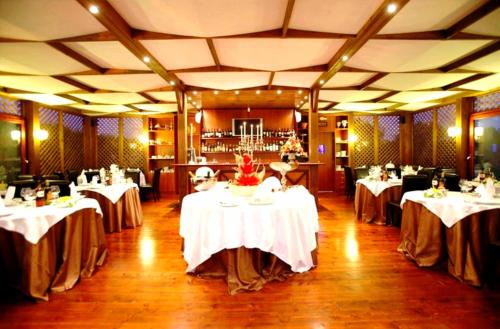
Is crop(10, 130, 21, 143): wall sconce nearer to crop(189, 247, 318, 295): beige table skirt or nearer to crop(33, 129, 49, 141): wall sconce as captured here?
crop(33, 129, 49, 141): wall sconce

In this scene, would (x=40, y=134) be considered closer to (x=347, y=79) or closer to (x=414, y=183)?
(x=347, y=79)

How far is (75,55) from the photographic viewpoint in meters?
4.04

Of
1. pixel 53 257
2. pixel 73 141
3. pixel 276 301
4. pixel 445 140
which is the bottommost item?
pixel 276 301

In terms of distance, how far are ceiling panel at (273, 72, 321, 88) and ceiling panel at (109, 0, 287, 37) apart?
73.8 inches

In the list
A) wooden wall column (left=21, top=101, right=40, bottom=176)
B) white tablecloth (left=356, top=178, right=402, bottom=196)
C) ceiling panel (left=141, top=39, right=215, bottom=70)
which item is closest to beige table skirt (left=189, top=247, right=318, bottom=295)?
ceiling panel (left=141, top=39, right=215, bottom=70)

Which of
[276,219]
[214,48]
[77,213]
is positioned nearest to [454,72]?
[214,48]

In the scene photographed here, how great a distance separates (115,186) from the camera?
4.92m

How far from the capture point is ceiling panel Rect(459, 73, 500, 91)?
551cm

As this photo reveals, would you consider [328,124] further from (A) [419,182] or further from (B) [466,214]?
(B) [466,214]

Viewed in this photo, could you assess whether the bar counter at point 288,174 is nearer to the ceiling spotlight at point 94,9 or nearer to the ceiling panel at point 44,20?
the ceiling panel at point 44,20

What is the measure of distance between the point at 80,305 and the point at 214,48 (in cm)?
335

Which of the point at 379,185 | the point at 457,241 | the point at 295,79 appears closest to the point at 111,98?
the point at 295,79

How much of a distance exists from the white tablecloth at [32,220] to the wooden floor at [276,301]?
597 mm

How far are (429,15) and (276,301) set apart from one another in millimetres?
3303
